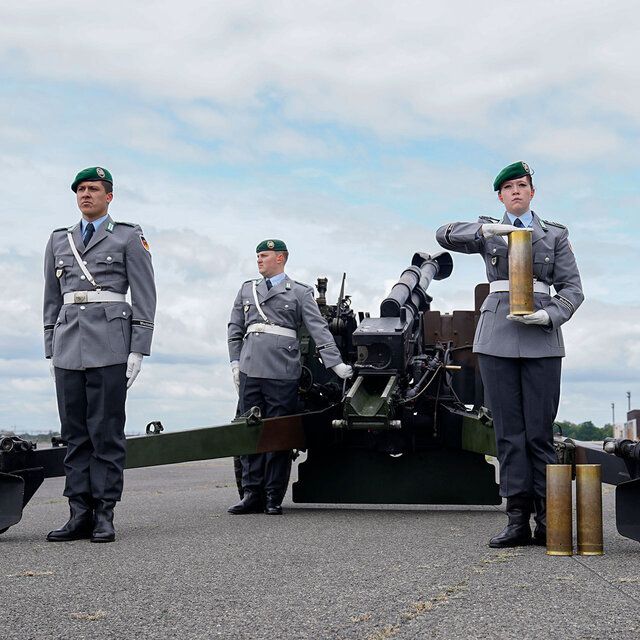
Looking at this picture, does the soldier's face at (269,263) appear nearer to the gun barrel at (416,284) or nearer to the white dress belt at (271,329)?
the white dress belt at (271,329)

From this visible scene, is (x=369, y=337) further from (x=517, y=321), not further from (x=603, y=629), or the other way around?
(x=603, y=629)

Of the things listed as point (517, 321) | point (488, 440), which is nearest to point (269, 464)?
point (488, 440)

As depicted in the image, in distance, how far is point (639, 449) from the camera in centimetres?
577

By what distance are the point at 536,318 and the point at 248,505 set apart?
11.0 feet

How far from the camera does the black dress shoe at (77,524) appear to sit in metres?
6.31

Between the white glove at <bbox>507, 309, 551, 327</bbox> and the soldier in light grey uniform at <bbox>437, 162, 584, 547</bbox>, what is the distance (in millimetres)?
18

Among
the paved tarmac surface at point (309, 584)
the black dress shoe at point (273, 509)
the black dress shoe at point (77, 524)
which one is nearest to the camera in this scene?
the paved tarmac surface at point (309, 584)

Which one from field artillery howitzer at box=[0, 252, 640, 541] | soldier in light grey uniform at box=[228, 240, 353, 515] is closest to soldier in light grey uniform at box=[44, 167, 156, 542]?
field artillery howitzer at box=[0, 252, 640, 541]

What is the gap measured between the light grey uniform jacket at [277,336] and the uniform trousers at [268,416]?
0.10m

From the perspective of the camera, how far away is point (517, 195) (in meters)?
6.22

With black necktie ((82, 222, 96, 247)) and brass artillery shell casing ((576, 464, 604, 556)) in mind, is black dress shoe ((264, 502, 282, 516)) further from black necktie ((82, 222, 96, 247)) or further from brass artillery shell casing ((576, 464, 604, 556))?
brass artillery shell casing ((576, 464, 604, 556))

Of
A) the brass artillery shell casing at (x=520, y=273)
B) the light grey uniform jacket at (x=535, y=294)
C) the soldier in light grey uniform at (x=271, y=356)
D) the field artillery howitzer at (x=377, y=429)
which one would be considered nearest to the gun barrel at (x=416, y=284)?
the field artillery howitzer at (x=377, y=429)

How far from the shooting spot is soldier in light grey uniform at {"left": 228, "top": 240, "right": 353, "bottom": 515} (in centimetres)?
840

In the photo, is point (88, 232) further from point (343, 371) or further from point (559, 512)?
point (559, 512)
